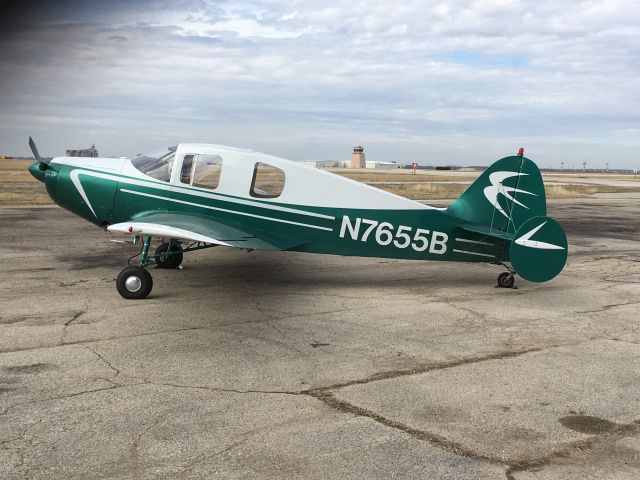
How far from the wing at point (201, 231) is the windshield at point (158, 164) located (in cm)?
68

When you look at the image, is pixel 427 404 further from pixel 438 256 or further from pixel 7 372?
pixel 438 256

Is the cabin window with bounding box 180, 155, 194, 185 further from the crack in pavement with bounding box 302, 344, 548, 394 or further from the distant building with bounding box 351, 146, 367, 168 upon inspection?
the distant building with bounding box 351, 146, 367, 168

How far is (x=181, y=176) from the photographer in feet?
31.9

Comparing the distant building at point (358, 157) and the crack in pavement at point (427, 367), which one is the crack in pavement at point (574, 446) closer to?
the crack in pavement at point (427, 367)

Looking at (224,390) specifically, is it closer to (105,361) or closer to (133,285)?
(105,361)

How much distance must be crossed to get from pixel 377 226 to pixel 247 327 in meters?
A: 3.30

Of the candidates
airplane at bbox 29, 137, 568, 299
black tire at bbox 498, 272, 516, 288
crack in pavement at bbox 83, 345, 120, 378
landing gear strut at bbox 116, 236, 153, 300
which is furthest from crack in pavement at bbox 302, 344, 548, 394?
landing gear strut at bbox 116, 236, 153, 300

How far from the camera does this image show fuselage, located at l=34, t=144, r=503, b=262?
9.70 metres

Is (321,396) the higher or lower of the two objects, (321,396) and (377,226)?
the lower

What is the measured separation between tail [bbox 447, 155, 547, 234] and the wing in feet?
10.1

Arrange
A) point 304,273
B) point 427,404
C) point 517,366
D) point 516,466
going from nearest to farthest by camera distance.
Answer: point 516,466 < point 427,404 < point 517,366 < point 304,273

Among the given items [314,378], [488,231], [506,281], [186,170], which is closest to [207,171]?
[186,170]

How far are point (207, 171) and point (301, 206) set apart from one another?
1.65 metres

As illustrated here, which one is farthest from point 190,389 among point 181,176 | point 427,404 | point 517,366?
point 181,176
